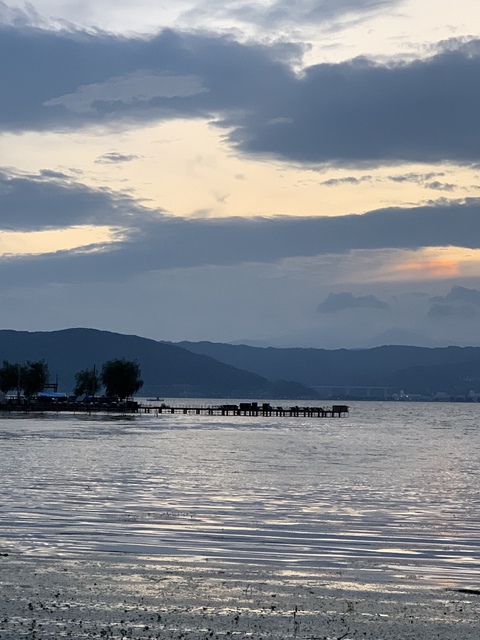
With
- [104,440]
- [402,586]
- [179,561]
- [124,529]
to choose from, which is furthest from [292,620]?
[104,440]

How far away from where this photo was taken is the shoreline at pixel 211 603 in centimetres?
Result: 1612

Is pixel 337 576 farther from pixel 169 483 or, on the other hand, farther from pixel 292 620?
pixel 169 483

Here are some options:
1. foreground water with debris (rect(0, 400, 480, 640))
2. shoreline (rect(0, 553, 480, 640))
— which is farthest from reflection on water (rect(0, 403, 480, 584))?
shoreline (rect(0, 553, 480, 640))

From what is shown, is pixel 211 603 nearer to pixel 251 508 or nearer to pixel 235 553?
pixel 235 553

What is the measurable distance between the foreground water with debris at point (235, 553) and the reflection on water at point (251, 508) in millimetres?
85

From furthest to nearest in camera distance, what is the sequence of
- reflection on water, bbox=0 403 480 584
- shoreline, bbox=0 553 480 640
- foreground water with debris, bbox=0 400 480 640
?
reflection on water, bbox=0 403 480 584 → foreground water with debris, bbox=0 400 480 640 → shoreline, bbox=0 553 480 640

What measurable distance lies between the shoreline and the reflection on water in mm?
1883

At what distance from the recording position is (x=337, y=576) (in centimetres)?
2216

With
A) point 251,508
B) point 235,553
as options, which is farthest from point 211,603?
point 251,508

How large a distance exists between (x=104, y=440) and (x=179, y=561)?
215 ft

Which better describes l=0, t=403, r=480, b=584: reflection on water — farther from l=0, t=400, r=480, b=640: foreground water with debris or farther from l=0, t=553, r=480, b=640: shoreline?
l=0, t=553, r=480, b=640: shoreline

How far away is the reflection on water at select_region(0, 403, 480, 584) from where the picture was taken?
25672mm

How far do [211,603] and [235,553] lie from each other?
269 inches

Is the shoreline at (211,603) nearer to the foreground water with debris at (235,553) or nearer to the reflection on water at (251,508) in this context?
the foreground water with debris at (235,553)
